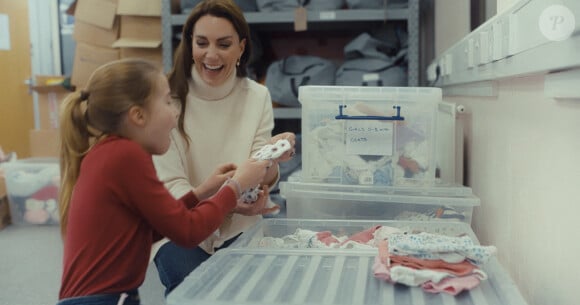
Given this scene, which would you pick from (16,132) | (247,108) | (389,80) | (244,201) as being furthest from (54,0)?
(244,201)

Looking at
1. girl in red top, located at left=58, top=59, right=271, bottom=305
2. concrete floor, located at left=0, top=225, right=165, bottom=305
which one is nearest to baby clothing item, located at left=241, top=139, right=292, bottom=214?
girl in red top, located at left=58, top=59, right=271, bottom=305

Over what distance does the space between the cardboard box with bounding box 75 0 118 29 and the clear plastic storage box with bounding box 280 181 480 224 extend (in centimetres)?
209

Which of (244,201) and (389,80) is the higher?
(389,80)

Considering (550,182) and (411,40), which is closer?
(550,182)

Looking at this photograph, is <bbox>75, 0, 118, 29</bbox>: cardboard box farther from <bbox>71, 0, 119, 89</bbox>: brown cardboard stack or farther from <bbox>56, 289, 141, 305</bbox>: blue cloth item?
<bbox>56, 289, 141, 305</bbox>: blue cloth item

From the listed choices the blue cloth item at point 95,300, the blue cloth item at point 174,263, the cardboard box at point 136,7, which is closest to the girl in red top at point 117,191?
the blue cloth item at point 95,300

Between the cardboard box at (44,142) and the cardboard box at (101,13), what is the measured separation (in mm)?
910

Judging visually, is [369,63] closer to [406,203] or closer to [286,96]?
[286,96]

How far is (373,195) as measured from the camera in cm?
161

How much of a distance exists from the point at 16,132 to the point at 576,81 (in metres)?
4.64

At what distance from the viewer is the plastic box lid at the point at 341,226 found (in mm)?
1425

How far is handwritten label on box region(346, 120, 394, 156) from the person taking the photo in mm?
1684

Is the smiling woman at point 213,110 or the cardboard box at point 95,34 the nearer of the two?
the smiling woman at point 213,110

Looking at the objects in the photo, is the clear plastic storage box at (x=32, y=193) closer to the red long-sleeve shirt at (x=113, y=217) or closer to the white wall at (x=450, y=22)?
the white wall at (x=450, y=22)
